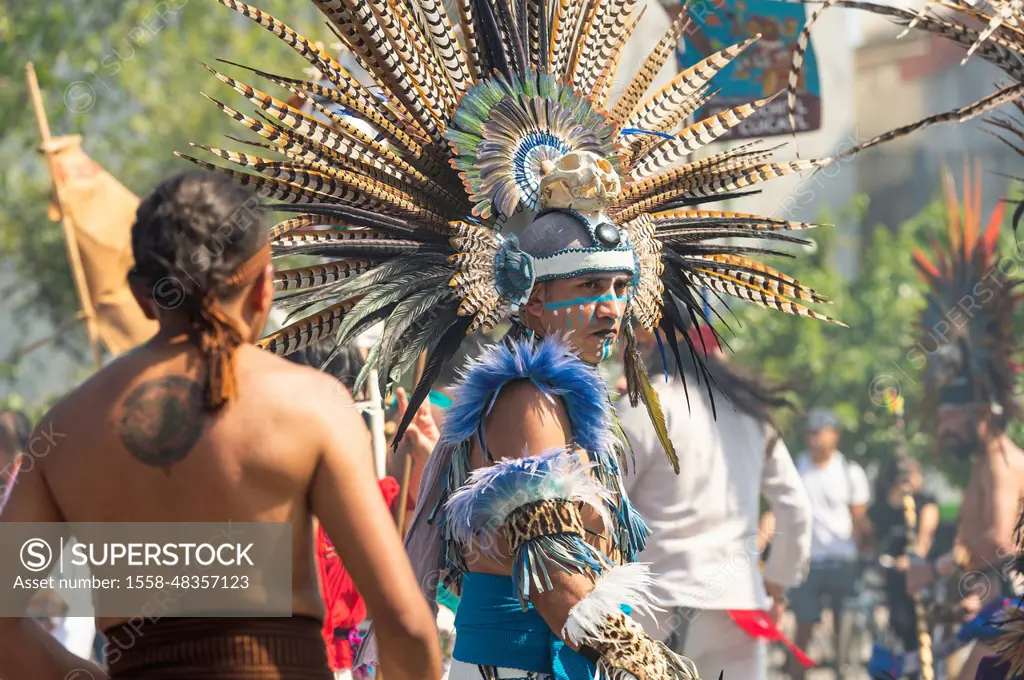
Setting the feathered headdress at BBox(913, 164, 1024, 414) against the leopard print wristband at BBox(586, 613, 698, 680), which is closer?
the leopard print wristband at BBox(586, 613, 698, 680)

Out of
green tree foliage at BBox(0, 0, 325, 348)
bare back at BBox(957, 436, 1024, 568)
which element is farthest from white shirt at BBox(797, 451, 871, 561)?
green tree foliage at BBox(0, 0, 325, 348)

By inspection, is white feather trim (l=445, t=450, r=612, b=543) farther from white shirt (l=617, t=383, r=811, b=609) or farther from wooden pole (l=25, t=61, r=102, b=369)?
wooden pole (l=25, t=61, r=102, b=369)

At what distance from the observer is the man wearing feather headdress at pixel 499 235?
363 cm

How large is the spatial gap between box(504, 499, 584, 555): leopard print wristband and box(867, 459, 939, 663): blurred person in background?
6.19 m

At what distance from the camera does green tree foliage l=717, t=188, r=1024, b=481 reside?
19977 mm

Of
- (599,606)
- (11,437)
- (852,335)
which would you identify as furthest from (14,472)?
(852,335)

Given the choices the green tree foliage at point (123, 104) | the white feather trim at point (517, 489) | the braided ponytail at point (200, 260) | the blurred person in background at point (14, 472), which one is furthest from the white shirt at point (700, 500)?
the green tree foliage at point (123, 104)

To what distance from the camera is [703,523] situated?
603 centimetres

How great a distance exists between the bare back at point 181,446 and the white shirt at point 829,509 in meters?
7.95

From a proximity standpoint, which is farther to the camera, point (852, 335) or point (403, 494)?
point (852, 335)

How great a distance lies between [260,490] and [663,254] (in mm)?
2152

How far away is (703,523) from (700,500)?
0.10 metres

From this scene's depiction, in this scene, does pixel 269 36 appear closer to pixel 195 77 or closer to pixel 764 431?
pixel 195 77

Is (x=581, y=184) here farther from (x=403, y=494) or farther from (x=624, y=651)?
(x=403, y=494)
